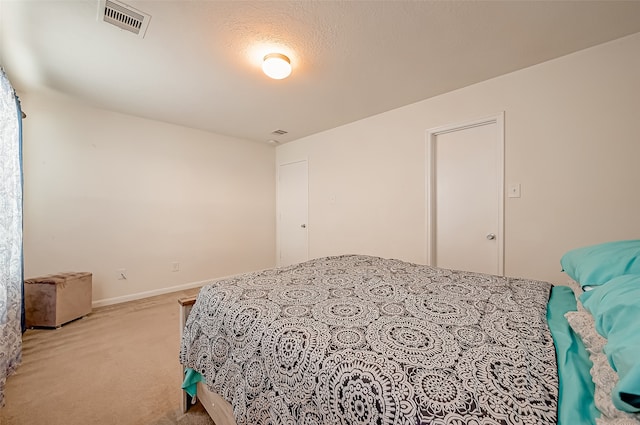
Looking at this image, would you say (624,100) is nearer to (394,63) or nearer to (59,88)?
(394,63)

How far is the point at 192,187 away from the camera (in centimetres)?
Answer: 378

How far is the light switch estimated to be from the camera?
7.32 feet

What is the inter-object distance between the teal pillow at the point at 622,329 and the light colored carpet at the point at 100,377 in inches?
69.1

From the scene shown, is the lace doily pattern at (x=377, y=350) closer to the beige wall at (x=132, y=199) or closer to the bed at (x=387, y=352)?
the bed at (x=387, y=352)

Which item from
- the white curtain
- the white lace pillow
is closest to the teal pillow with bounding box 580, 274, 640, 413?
the white lace pillow

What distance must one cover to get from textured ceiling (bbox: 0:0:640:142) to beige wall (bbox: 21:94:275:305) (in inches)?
19.7

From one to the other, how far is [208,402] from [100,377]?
103cm

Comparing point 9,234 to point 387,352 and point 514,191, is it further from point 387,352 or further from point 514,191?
point 514,191

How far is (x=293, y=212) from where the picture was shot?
4.49 metres

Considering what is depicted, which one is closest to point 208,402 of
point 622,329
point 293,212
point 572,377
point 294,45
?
point 572,377

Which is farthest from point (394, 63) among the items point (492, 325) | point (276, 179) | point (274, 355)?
point (276, 179)

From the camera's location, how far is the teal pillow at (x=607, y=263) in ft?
3.24

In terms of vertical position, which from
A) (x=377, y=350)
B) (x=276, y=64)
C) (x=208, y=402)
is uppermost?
(x=276, y=64)

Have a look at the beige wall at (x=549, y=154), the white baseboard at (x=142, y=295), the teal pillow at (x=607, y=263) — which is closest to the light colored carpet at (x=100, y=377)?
the white baseboard at (x=142, y=295)
